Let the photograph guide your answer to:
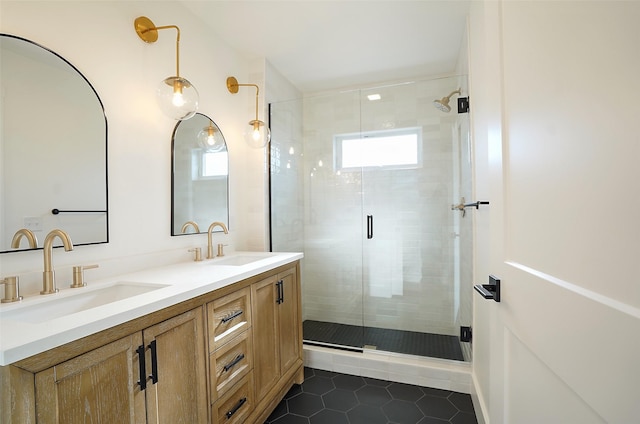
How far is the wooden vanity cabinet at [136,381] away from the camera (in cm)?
75

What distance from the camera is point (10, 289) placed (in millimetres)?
1019

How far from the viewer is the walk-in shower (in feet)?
8.59

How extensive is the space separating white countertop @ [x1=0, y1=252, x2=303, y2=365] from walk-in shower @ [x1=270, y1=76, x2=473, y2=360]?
1137 millimetres

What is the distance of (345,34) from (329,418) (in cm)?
260

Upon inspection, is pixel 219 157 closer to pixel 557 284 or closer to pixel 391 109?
pixel 391 109

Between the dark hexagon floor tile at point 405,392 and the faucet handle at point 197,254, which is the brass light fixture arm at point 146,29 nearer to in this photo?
the faucet handle at point 197,254

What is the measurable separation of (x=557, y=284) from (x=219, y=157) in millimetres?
2078

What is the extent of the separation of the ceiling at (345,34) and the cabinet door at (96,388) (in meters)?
2.01

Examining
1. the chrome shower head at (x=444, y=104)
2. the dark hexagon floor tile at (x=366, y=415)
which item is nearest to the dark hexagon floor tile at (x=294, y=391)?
the dark hexagon floor tile at (x=366, y=415)

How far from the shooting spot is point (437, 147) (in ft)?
8.75

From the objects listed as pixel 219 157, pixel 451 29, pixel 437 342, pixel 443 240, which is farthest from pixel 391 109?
pixel 437 342

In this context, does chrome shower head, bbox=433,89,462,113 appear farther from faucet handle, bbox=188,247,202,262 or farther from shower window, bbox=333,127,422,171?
faucet handle, bbox=188,247,202,262

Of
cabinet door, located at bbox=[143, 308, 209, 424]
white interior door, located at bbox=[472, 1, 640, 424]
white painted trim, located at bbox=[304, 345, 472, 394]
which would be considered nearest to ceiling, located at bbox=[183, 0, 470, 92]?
white interior door, located at bbox=[472, 1, 640, 424]

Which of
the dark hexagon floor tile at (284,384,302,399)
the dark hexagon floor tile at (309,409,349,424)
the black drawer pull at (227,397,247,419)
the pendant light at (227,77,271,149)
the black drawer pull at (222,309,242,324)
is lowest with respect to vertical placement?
the dark hexagon floor tile at (284,384,302,399)
